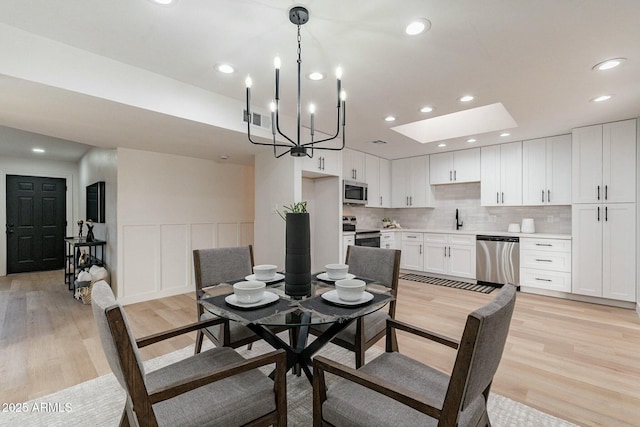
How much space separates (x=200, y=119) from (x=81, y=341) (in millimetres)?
2401

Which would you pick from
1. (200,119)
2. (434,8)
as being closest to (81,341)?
(200,119)

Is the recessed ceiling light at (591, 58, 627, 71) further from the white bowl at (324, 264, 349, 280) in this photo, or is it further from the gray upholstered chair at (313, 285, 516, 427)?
the white bowl at (324, 264, 349, 280)

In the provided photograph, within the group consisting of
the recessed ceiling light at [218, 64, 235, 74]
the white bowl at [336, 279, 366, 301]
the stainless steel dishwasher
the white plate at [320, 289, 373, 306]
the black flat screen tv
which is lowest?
the stainless steel dishwasher

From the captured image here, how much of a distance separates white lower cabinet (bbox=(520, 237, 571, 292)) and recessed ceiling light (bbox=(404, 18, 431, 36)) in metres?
3.96

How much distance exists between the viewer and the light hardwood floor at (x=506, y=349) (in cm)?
202

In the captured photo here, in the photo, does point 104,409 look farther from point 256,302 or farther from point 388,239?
point 388,239

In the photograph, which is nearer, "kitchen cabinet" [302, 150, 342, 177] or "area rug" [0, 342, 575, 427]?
"area rug" [0, 342, 575, 427]

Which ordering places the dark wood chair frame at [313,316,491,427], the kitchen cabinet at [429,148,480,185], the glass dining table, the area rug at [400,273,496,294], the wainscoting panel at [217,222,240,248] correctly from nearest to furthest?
the dark wood chair frame at [313,316,491,427] → the glass dining table → the area rug at [400,273,496,294] → the wainscoting panel at [217,222,240,248] → the kitchen cabinet at [429,148,480,185]

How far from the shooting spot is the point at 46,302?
407cm

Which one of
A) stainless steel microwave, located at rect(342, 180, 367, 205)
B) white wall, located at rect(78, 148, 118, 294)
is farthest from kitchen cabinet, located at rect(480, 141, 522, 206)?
white wall, located at rect(78, 148, 118, 294)

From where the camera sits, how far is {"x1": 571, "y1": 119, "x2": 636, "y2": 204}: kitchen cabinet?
12.2 feet

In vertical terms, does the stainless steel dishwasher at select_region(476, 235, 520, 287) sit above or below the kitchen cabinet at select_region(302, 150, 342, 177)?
below

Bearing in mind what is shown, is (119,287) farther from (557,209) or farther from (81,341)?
(557,209)

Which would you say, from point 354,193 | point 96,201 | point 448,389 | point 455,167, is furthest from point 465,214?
point 96,201
